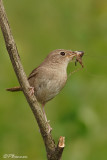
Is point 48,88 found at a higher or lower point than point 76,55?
lower

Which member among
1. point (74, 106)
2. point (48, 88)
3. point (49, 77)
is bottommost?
point (74, 106)

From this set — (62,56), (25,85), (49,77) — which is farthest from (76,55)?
(25,85)

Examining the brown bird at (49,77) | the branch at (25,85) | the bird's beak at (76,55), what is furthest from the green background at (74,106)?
the branch at (25,85)

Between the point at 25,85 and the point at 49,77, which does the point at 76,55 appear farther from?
the point at 25,85

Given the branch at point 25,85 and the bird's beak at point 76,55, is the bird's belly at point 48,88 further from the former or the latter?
the branch at point 25,85

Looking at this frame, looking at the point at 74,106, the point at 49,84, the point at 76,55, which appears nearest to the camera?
the point at 49,84

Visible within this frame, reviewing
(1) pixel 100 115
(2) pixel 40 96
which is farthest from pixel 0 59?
(1) pixel 100 115

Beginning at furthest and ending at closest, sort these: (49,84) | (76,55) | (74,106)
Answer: (76,55)
(74,106)
(49,84)
